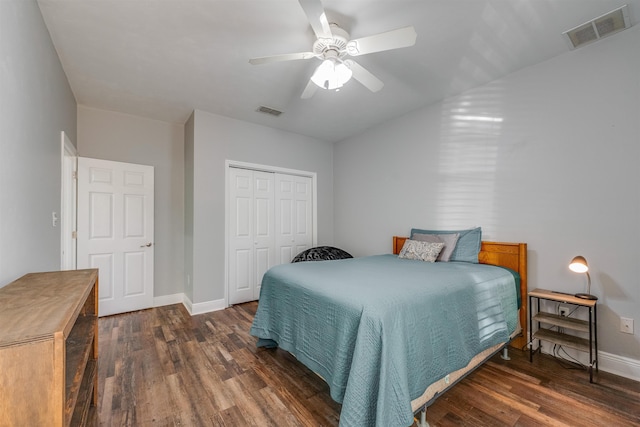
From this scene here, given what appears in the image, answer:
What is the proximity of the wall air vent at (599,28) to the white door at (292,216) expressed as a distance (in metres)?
3.51

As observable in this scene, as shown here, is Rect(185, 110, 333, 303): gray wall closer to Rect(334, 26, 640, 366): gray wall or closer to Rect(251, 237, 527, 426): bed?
Rect(251, 237, 527, 426): bed

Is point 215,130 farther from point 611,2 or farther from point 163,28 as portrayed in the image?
point 611,2

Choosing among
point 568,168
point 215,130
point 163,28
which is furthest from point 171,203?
point 568,168

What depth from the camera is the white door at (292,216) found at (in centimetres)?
438

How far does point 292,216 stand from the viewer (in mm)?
4535

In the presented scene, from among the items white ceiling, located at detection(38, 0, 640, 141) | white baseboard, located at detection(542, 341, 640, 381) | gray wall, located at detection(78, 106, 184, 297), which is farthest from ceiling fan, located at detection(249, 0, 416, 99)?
white baseboard, located at detection(542, 341, 640, 381)

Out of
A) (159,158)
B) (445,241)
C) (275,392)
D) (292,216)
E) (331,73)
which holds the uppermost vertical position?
(331,73)

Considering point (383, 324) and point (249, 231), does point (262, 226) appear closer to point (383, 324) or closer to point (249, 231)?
point (249, 231)

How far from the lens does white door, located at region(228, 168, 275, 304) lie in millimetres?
3902

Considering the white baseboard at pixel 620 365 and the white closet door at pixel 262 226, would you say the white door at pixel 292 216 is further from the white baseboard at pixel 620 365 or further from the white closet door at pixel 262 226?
the white baseboard at pixel 620 365

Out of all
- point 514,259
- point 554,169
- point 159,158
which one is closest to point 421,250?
point 514,259

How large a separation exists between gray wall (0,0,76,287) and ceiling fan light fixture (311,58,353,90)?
5.64 feet

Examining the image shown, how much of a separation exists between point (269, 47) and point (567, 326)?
328 centimetres

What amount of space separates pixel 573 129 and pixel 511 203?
78 cm
